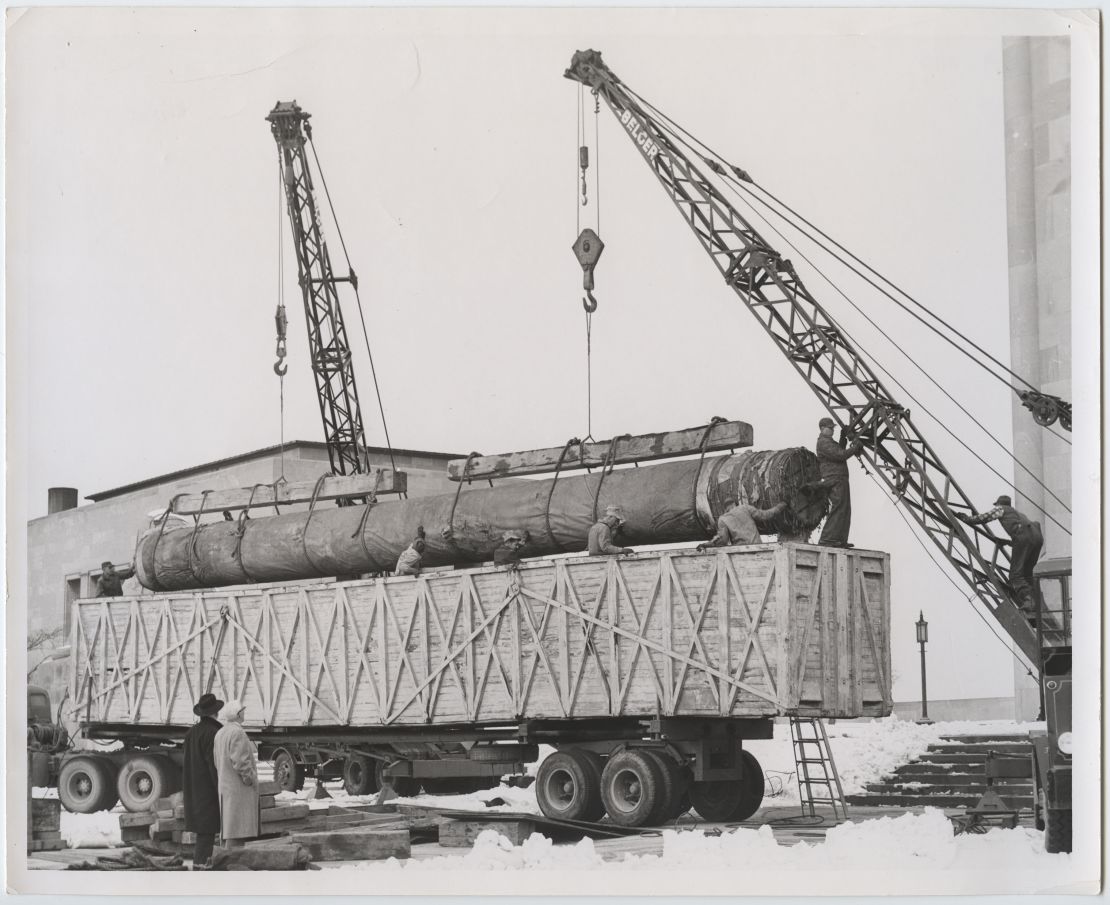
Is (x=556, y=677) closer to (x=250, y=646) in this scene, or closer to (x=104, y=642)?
(x=250, y=646)

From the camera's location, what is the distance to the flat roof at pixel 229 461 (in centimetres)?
2644

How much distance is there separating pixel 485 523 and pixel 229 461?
1005 centimetres

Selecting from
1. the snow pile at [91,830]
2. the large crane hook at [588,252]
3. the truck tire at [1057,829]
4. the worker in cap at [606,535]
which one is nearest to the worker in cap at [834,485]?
the worker in cap at [606,535]

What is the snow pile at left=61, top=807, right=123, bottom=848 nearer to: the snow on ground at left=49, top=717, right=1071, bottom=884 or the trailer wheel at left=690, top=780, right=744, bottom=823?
the snow on ground at left=49, top=717, right=1071, bottom=884

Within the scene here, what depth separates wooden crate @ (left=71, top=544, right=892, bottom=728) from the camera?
1745 cm

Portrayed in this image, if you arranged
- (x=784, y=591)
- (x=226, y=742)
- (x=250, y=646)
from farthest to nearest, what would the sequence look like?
1. (x=250, y=646)
2. (x=784, y=591)
3. (x=226, y=742)

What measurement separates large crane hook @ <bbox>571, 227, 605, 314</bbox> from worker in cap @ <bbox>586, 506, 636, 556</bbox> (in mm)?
3821

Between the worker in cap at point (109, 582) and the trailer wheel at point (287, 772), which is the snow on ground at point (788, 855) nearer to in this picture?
the trailer wheel at point (287, 772)

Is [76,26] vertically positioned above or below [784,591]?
above

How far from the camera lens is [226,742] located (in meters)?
14.9

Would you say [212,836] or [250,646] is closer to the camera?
[212,836]

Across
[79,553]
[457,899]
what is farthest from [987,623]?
[79,553]

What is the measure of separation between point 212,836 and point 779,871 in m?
5.50

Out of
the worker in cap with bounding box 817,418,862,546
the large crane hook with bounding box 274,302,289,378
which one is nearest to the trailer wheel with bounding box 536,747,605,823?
the worker in cap with bounding box 817,418,862,546
